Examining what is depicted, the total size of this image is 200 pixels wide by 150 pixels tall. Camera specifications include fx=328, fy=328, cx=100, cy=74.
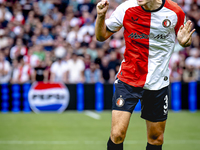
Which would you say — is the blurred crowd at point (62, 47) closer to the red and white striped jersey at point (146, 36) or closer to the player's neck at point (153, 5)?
the red and white striped jersey at point (146, 36)

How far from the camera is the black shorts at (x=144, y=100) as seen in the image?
3955mm

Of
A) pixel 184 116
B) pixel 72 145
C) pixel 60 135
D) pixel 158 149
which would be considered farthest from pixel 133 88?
pixel 184 116

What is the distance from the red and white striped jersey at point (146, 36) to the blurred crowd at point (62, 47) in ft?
22.4

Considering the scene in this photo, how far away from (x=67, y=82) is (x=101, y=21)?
713 cm

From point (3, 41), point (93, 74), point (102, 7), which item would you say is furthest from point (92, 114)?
point (102, 7)

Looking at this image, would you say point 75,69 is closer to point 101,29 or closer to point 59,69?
point 59,69

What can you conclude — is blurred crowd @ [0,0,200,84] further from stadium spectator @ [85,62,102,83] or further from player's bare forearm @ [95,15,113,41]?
player's bare forearm @ [95,15,113,41]

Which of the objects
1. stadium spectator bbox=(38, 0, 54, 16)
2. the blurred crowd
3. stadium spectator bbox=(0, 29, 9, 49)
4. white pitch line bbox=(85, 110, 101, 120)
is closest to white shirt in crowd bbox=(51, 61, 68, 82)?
the blurred crowd

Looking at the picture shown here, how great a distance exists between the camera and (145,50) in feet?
13.1

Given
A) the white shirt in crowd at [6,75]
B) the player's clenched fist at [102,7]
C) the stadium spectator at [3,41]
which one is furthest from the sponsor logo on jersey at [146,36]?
the stadium spectator at [3,41]

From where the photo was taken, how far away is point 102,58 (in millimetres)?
11625

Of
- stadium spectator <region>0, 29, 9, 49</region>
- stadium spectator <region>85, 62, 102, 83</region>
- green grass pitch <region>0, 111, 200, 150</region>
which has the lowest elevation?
green grass pitch <region>0, 111, 200, 150</region>

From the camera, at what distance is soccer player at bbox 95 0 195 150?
3.92 m

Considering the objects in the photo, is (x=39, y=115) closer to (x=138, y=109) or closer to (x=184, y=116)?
(x=138, y=109)
